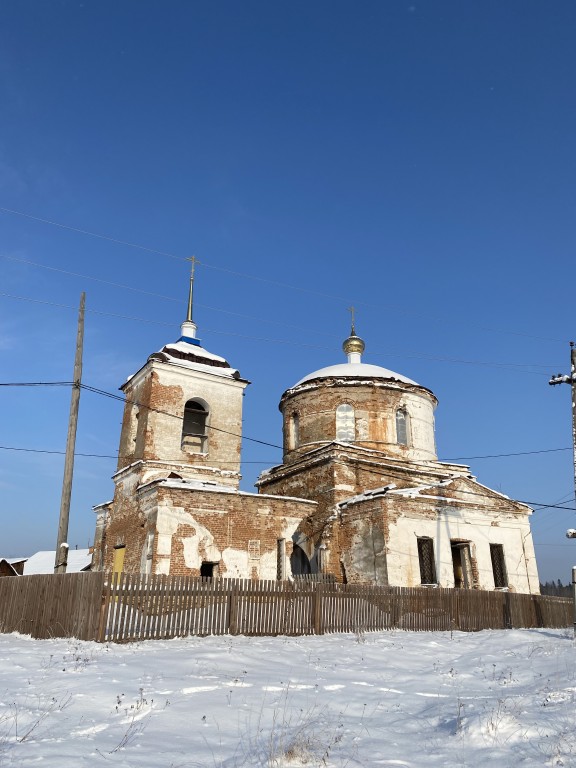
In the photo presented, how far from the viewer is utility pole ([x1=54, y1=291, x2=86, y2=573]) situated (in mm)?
15062

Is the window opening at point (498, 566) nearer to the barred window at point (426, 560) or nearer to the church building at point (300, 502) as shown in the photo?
the church building at point (300, 502)

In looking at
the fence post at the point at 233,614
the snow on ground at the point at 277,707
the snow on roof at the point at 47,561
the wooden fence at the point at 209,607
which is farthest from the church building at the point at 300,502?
the snow on roof at the point at 47,561

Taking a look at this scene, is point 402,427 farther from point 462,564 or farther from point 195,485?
point 195,485

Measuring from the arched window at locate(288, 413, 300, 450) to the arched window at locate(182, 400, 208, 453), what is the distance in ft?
20.3

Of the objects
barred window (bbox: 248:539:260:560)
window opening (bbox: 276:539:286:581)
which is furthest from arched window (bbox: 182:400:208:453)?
window opening (bbox: 276:539:286:581)

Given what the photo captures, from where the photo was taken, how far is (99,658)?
33.0ft

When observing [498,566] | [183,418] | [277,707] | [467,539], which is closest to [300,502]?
[183,418]

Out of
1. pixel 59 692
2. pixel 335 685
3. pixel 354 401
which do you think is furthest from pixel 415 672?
pixel 354 401

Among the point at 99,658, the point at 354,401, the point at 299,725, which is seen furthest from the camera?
the point at 354,401

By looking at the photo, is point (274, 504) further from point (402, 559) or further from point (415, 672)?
point (415, 672)

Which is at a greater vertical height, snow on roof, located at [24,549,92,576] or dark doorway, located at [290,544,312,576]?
snow on roof, located at [24,549,92,576]

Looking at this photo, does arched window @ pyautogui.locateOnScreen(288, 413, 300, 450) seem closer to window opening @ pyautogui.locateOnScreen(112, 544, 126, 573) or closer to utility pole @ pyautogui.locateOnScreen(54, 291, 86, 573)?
window opening @ pyautogui.locateOnScreen(112, 544, 126, 573)

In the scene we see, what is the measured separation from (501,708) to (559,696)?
A: 1.06m

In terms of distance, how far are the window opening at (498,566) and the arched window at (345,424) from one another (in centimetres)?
766
